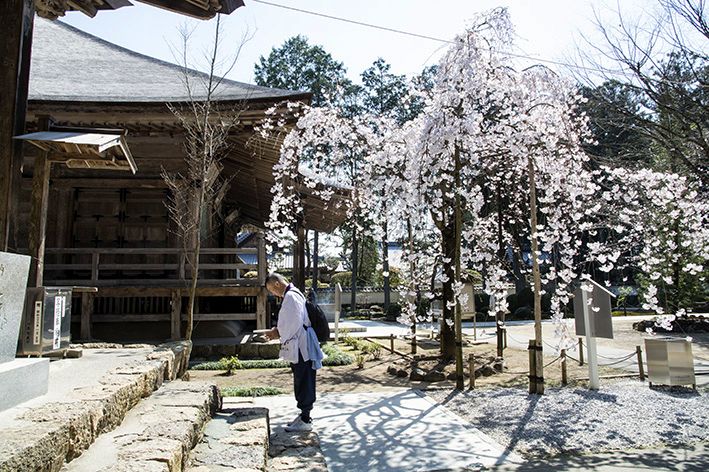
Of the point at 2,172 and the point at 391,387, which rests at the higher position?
the point at 2,172

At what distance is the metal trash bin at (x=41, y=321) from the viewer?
14.6ft

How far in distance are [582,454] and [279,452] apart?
286 cm

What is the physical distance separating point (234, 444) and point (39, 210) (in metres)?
2.98

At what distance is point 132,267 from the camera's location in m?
10.8

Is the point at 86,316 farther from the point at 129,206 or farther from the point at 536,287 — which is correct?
the point at 536,287

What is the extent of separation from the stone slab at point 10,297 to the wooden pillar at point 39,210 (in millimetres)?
1617

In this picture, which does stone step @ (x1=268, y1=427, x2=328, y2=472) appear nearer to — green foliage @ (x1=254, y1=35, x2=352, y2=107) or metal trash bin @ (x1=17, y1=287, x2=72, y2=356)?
metal trash bin @ (x1=17, y1=287, x2=72, y2=356)

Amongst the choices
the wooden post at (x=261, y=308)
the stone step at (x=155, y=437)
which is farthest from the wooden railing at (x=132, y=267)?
the stone step at (x=155, y=437)

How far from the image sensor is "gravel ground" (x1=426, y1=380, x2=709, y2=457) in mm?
5211

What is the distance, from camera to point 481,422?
590 centimetres

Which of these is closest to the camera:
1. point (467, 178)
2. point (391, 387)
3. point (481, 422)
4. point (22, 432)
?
point (22, 432)

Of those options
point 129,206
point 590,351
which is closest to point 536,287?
point 590,351

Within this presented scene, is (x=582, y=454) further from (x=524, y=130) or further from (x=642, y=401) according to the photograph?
(x=524, y=130)

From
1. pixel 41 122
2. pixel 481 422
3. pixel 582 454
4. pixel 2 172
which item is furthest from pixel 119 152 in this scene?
pixel 582 454
